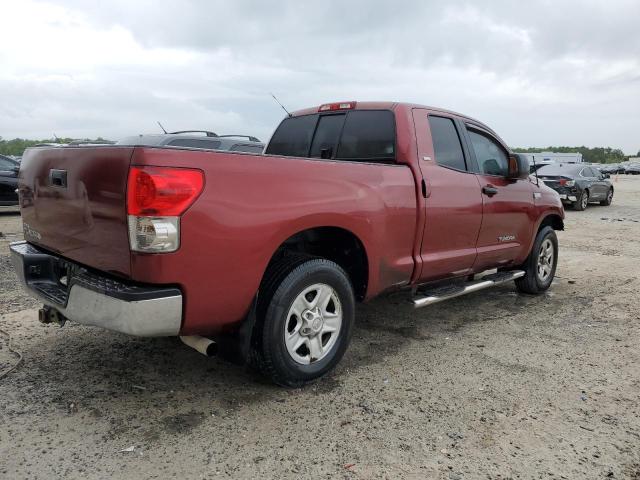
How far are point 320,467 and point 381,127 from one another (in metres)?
2.67

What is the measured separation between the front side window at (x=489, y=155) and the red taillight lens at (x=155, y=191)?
3.22m

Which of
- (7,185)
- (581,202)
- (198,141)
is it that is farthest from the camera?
(581,202)

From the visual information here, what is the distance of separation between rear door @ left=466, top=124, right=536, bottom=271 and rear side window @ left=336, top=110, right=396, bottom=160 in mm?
1057

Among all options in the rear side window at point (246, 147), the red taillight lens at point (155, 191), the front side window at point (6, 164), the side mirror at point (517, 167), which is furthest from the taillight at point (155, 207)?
the front side window at point (6, 164)

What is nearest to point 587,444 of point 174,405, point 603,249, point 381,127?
point 174,405

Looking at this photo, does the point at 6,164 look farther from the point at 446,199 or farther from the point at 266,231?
the point at 266,231

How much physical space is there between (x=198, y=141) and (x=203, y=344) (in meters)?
6.63

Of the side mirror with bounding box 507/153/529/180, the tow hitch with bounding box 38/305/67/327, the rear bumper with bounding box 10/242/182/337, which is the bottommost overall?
the tow hitch with bounding box 38/305/67/327

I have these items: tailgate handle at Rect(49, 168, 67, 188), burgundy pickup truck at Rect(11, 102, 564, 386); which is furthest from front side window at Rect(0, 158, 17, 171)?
tailgate handle at Rect(49, 168, 67, 188)

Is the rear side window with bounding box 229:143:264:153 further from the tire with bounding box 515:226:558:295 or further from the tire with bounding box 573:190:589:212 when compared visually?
the tire with bounding box 573:190:589:212

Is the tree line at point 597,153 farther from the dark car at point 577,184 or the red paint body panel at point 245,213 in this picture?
the red paint body panel at point 245,213

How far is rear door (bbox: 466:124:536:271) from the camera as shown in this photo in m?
4.86

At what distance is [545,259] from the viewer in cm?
605

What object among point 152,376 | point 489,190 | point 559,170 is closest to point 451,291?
point 489,190
